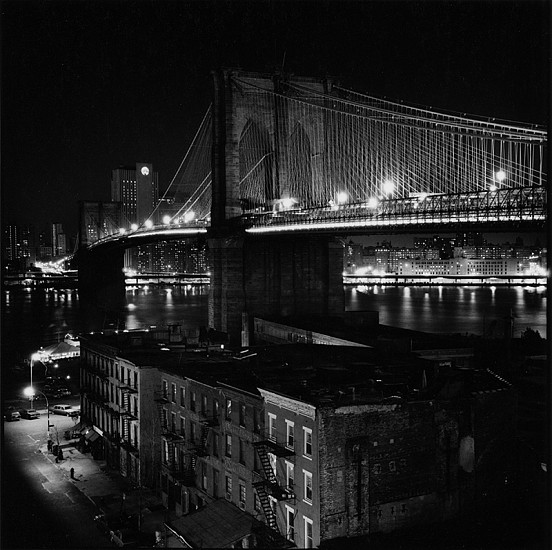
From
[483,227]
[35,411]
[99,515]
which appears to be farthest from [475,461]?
[35,411]

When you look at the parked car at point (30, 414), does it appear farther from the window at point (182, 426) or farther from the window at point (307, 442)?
the window at point (307, 442)

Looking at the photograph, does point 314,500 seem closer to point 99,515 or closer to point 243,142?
point 99,515

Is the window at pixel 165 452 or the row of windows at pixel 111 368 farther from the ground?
the row of windows at pixel 111 368

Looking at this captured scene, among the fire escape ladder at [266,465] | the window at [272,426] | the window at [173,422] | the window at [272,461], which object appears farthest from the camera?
the window at [173,422]

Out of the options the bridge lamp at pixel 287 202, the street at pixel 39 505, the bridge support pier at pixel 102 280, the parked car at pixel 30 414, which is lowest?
the street at pixel 39 505

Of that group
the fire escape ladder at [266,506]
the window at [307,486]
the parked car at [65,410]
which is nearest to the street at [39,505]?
the parked car at [65,410]

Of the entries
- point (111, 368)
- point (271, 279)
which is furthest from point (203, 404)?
point (271, 279)

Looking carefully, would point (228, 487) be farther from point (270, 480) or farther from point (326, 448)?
point (326, 448)
